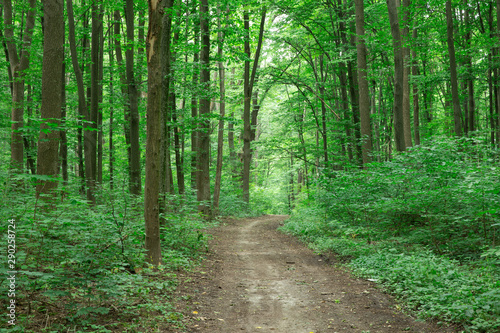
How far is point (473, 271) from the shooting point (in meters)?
5.82

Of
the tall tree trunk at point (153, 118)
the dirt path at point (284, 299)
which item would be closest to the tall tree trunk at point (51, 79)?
the tall tree trunk at point (153, 118)

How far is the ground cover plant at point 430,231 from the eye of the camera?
480cm

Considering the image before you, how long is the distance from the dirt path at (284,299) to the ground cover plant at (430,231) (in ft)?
1.61

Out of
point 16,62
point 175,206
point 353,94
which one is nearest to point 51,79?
point 175,206

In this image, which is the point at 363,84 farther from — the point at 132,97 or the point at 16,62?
the point at 16,62

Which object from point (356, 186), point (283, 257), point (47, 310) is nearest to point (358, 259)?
point (283, 257)

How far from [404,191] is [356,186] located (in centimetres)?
176

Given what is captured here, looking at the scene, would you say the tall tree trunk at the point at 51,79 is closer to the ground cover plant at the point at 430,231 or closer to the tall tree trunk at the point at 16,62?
the tall tree trunk at the point at 16,62

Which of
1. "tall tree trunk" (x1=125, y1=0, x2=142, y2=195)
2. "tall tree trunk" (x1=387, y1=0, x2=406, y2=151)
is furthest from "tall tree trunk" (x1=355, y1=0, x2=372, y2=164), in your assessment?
"tall tree trunk" (x1=125, y1=0, x2=142, y2=195)

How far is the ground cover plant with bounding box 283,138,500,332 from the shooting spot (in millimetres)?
4797

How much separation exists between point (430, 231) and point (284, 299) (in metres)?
4.25

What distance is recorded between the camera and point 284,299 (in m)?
5.79

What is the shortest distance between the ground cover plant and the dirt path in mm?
492

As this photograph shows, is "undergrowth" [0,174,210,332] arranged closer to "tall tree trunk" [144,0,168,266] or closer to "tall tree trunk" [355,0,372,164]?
"tall tree trunk" [144,0,168,266]
